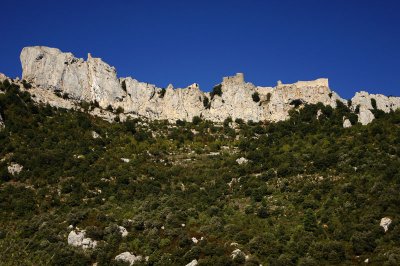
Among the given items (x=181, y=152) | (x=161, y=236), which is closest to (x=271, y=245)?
(x=161, y=236)

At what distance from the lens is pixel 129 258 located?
55906 millimetres

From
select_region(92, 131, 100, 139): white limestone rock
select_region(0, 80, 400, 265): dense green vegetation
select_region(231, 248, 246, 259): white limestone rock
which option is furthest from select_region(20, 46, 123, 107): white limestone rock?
select_region(231, 248, 246, 259): white limestone rock

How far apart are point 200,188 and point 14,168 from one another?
25965 millimetres

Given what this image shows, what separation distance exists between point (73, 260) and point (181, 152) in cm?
3918

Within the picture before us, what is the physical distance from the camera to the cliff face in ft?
353

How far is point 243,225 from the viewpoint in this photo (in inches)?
2427

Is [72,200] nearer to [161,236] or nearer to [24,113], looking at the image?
[161,236]

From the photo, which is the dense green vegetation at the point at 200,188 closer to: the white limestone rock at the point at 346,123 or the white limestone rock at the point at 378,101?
the white limestone rock at the point at 346,123

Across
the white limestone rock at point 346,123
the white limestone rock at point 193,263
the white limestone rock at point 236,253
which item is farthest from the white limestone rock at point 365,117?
the white limestone rock at point 193,263

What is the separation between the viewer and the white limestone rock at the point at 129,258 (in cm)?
5553

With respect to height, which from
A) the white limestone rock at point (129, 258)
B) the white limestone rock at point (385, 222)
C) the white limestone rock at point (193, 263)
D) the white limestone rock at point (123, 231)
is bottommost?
the white limestone rock at point (193, 263)

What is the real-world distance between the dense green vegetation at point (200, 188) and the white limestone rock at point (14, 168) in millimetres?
679

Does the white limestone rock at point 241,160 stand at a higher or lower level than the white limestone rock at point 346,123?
lower

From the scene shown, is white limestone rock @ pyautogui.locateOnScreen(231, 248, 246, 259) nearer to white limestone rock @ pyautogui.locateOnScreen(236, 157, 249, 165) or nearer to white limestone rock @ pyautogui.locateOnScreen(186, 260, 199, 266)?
white limestone rock @ pyautogui.locateOnScreen(186, 260, 199, 266)
